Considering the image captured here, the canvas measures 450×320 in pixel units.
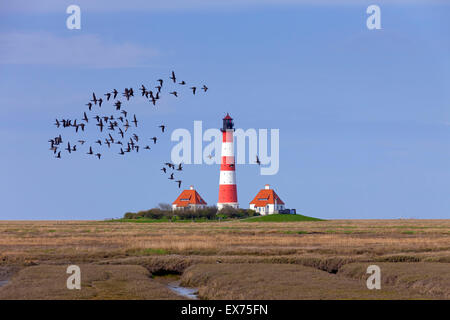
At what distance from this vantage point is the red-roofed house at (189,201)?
124812 millimetres

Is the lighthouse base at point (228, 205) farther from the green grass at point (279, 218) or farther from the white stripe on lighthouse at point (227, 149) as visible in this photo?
the white stripe on lighthouse at point (227, 149)

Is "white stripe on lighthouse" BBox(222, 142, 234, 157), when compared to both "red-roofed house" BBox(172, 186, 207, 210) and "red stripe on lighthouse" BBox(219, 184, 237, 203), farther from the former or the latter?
"red-roofed house" BBox(172, 186, 207, 210)

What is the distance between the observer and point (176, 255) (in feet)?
142

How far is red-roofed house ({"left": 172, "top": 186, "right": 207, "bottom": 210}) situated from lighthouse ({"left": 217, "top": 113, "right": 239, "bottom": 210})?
36.4 feet

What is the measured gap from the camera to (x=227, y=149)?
4316 inches

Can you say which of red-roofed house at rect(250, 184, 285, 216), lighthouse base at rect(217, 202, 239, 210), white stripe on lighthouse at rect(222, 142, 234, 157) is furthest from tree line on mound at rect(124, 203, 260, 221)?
white stripe on lighthouse at rect(222, 142, 234, 157)

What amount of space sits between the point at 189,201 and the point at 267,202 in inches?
555

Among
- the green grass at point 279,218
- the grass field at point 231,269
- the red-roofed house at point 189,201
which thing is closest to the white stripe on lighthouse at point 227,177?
the green grass at point 279,218

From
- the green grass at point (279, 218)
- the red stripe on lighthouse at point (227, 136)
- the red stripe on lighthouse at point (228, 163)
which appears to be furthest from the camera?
the red stripe on lighthouse at point (228, 163)

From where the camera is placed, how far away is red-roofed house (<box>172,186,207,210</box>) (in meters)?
125

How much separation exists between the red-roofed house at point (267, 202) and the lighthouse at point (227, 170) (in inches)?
455
